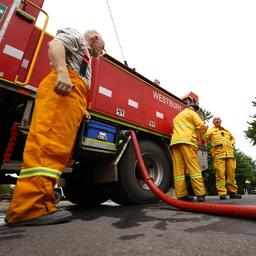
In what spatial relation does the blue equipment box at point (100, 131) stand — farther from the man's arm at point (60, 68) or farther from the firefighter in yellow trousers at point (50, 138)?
the man's arm at point (60, 68)

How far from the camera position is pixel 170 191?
154 inches

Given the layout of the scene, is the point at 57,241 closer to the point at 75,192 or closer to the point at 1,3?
the point at 1,3

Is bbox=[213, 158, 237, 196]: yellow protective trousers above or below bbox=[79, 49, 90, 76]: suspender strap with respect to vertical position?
Result: below

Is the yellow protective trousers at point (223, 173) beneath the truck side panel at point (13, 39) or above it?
beneath

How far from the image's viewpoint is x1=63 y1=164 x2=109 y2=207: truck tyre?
363cm

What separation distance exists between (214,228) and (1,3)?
2.57 m

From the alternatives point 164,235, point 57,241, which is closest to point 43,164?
point 57,241

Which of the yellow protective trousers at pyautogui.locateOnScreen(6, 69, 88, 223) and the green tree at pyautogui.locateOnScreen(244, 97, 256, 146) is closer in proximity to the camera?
the yellow protective trousers at pyautogui.locateOnScreen(6, 69, 88, 223)

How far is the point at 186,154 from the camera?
11.3 feet

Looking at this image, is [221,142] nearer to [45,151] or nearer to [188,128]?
[188,128]

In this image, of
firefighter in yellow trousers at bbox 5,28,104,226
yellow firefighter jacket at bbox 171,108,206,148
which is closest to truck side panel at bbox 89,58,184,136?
yellow firefighter jacket at bbox 171,108,206,148

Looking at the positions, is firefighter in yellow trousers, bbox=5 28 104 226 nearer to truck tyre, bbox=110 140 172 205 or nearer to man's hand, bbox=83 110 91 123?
man's hand, bbox=83 110 91 123

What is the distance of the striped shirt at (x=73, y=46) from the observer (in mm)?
2061

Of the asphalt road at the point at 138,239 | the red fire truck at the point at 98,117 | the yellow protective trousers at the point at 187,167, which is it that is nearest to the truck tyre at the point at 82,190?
the red fire truck at the point at 98,117
